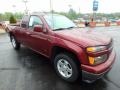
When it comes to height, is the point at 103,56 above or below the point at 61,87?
above

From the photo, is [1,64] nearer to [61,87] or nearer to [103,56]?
[61,87]

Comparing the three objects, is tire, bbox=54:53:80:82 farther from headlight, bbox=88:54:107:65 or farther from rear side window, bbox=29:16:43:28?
rear side window, bbox=29:16:43:28

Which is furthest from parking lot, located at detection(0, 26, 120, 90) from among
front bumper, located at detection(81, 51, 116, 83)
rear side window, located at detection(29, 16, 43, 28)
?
rear side window, located at detection(29, 16, 43, 28)

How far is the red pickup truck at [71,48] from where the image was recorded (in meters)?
3.70

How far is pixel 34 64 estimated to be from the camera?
5.61 meters

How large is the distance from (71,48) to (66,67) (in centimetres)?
66

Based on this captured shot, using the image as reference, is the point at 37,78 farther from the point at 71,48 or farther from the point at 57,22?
the point at 57,22

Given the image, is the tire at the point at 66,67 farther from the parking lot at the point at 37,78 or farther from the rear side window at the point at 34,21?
the rear side window at the point at 34,21

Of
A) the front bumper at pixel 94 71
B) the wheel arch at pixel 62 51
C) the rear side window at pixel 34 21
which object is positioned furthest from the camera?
the rear side window at pixel 34 21

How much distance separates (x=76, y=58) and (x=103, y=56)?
625mm

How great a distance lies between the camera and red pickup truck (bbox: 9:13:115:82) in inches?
146

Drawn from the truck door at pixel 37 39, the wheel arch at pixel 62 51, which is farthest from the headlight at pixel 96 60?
the truck door at pixel 37 39

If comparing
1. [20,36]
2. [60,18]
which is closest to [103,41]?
[60,18]

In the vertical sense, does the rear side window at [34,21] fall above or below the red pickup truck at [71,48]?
above
